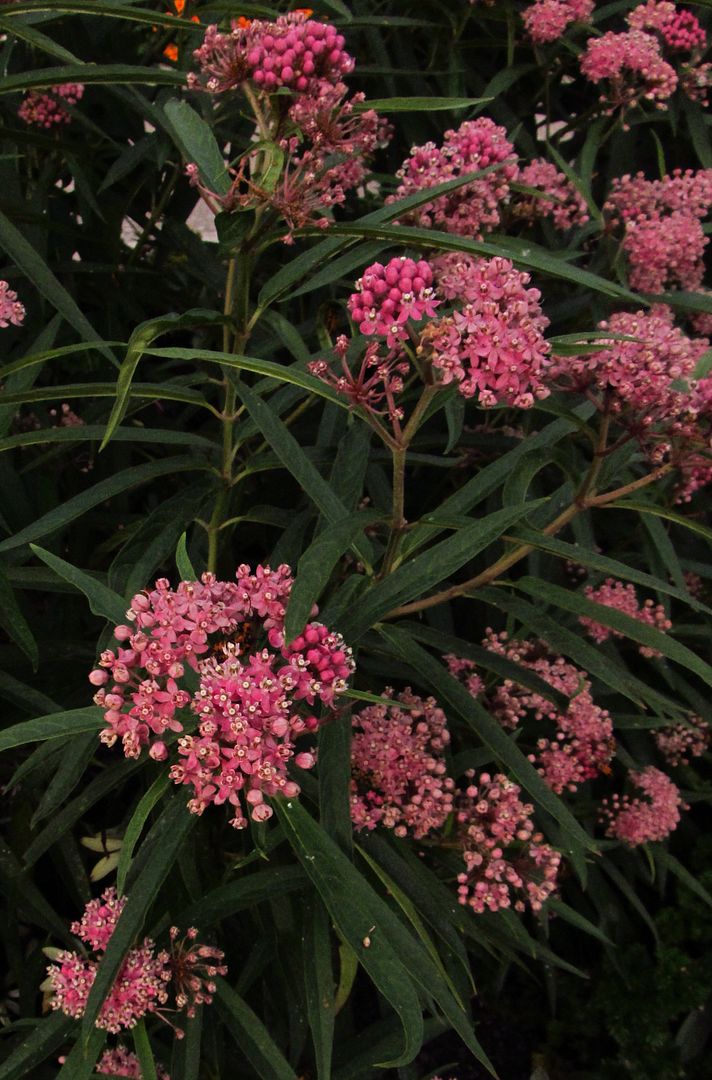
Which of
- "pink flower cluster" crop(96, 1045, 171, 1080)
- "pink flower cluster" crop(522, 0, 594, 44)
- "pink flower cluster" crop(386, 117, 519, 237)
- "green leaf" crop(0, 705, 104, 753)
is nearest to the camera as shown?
"green leaf" crop(0, 705, 104, 753)

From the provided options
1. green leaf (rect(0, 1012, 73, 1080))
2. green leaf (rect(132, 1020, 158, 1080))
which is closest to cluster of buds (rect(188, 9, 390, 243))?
green leaf (rect(132, 1020, 158, 1080))

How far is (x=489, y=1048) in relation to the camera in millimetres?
2674

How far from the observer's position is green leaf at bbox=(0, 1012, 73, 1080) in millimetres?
1402

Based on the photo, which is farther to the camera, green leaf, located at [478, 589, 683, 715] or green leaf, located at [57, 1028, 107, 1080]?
green leaf, located at [478, 589, 683, 715]

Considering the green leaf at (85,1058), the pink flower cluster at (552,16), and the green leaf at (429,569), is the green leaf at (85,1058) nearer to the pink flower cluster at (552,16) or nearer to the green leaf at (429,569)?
the green leaf at (429,569)

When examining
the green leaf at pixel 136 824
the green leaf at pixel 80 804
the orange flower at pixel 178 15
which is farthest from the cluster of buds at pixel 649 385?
the orange flower at pixel 178 15

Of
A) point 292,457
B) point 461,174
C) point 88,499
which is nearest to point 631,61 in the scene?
point 461,174

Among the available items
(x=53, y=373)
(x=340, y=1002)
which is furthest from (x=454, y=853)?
(x=53, y=373)

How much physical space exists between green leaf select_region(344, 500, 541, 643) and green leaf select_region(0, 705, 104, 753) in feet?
1.04

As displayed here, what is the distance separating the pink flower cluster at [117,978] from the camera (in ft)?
4.06

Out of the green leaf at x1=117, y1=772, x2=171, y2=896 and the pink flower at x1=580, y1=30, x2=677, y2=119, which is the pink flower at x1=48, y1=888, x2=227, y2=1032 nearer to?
the green leaf at x1=117, y1=772, x2=171, y2=896

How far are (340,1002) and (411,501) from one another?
112 centimetres

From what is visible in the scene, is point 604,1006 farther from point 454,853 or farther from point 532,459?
point 532,459

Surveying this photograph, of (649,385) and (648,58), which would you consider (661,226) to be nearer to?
(648,58)
